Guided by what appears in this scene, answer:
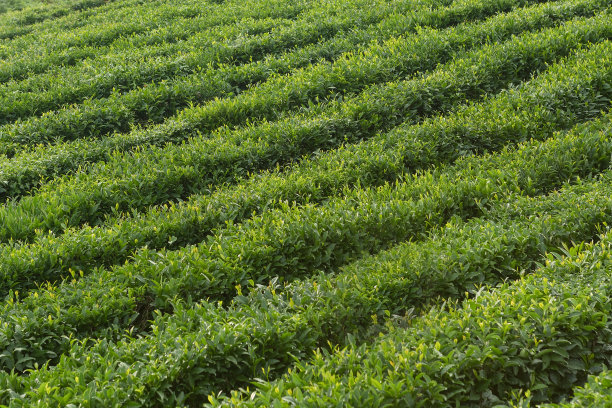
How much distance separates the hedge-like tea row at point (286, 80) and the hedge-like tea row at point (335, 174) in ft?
7.38

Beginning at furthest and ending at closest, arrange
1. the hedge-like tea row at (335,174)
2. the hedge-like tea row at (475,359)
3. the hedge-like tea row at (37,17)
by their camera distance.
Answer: the hedge-like tea row at (37,17) < the hedge-like tea row at (335,174) < the hedge-like tea row at (475,359)

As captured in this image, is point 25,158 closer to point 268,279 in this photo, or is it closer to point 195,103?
point 195,103

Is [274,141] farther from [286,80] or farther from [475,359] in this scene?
[475,359]

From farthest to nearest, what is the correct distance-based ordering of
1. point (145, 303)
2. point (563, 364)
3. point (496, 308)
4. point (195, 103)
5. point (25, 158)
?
point (195, 103)
point (25, 158)
point (145, 303)
point (496, 308)
point (563, 364)

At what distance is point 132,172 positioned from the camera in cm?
834

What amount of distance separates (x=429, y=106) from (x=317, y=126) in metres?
2.03

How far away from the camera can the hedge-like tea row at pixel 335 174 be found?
6.53m

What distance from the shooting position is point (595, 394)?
146 inches

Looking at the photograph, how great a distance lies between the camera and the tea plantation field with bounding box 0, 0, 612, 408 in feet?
14.5

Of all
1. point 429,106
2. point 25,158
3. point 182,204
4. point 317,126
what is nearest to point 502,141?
point 429,106

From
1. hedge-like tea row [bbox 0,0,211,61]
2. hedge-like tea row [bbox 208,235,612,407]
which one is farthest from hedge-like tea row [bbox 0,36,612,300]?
hedge-like tea row [bbox 0,0,211,61]

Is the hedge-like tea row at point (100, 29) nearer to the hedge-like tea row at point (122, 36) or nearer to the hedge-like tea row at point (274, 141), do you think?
the hedge-like tea row at point (122, 36)

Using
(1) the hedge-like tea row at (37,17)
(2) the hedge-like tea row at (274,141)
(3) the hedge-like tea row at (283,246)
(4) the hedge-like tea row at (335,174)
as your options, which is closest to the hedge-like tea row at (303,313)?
(3) the hedge-like tea row at (283,246)

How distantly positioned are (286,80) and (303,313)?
6.87m
